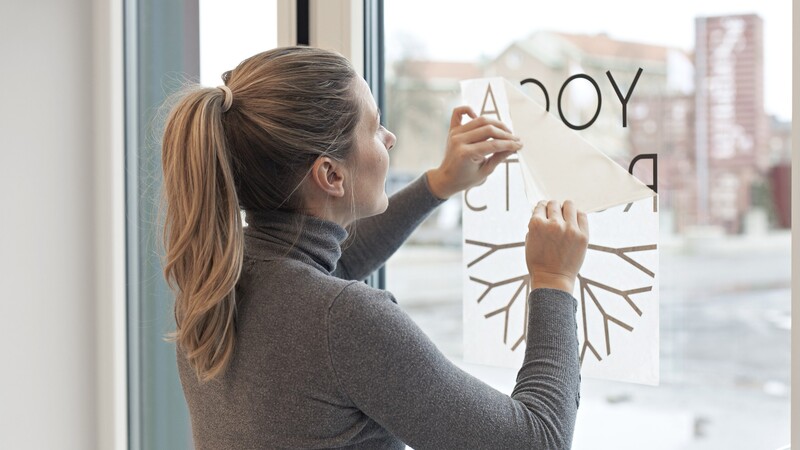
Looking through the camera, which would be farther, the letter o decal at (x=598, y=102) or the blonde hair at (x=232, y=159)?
the letter o decal at (x=598, y=102)

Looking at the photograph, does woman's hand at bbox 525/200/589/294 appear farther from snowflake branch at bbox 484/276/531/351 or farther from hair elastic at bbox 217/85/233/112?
hair elastic at bbox 217/85/233/112

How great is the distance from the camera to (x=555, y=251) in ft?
3.03

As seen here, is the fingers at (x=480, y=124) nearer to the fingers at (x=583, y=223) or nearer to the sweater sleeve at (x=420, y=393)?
the fingers at (x=583, y=223)

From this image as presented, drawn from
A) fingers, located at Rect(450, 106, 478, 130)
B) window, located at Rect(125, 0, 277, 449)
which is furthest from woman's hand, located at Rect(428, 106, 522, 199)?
window, located at Rect(125, 0, 277, 449)

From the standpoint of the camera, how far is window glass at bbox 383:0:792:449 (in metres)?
0.97

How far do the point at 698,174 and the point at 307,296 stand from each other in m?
0.52

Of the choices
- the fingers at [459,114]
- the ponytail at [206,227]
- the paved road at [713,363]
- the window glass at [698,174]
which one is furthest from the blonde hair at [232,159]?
the paved road at [713,363]

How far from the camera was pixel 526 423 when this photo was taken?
833 millimetres

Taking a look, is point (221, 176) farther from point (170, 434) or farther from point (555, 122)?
point (170, 434)

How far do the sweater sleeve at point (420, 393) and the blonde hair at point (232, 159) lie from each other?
0.49ft

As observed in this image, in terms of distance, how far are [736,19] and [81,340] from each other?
1566 millimetres

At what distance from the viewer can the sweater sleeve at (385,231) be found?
1216 mm

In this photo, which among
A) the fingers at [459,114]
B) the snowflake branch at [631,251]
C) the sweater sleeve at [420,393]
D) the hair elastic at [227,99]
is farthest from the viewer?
the fingers at [459,114]

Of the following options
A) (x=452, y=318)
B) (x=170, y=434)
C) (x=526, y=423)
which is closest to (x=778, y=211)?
(x=526, y=423)
